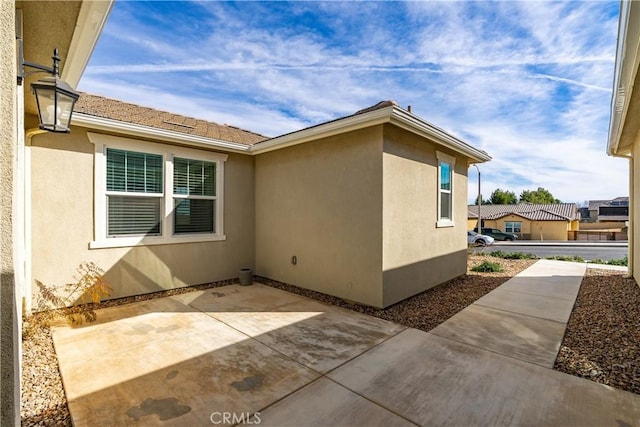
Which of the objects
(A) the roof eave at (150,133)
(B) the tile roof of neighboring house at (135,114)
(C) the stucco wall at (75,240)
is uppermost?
(B) the tile roof of neighboring house at (135,114)

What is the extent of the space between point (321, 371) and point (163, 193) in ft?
17.8

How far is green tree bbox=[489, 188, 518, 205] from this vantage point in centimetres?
6319

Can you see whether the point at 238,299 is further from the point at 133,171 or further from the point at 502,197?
the point at 502,197

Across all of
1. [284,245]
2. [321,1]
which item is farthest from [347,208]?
[321,1]

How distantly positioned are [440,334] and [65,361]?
519 centimetres

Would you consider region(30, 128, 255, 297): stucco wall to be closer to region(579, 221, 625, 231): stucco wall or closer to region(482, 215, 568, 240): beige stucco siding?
region(482, 215, 568, 240): beige stucco siding

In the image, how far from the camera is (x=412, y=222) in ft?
21.4

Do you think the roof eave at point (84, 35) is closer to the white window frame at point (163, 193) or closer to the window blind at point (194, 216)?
the white window frame at point (163, 193)

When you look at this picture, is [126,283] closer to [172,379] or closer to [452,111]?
[172,379]

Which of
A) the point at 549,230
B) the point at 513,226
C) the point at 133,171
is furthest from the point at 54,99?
the point at 549,230

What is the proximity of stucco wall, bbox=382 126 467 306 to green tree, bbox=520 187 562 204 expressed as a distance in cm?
6856

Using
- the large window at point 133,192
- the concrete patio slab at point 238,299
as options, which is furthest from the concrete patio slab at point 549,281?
the large window at point 133,192

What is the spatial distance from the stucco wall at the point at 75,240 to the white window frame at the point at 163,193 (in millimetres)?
105

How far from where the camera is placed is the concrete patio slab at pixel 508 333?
13.1ft
